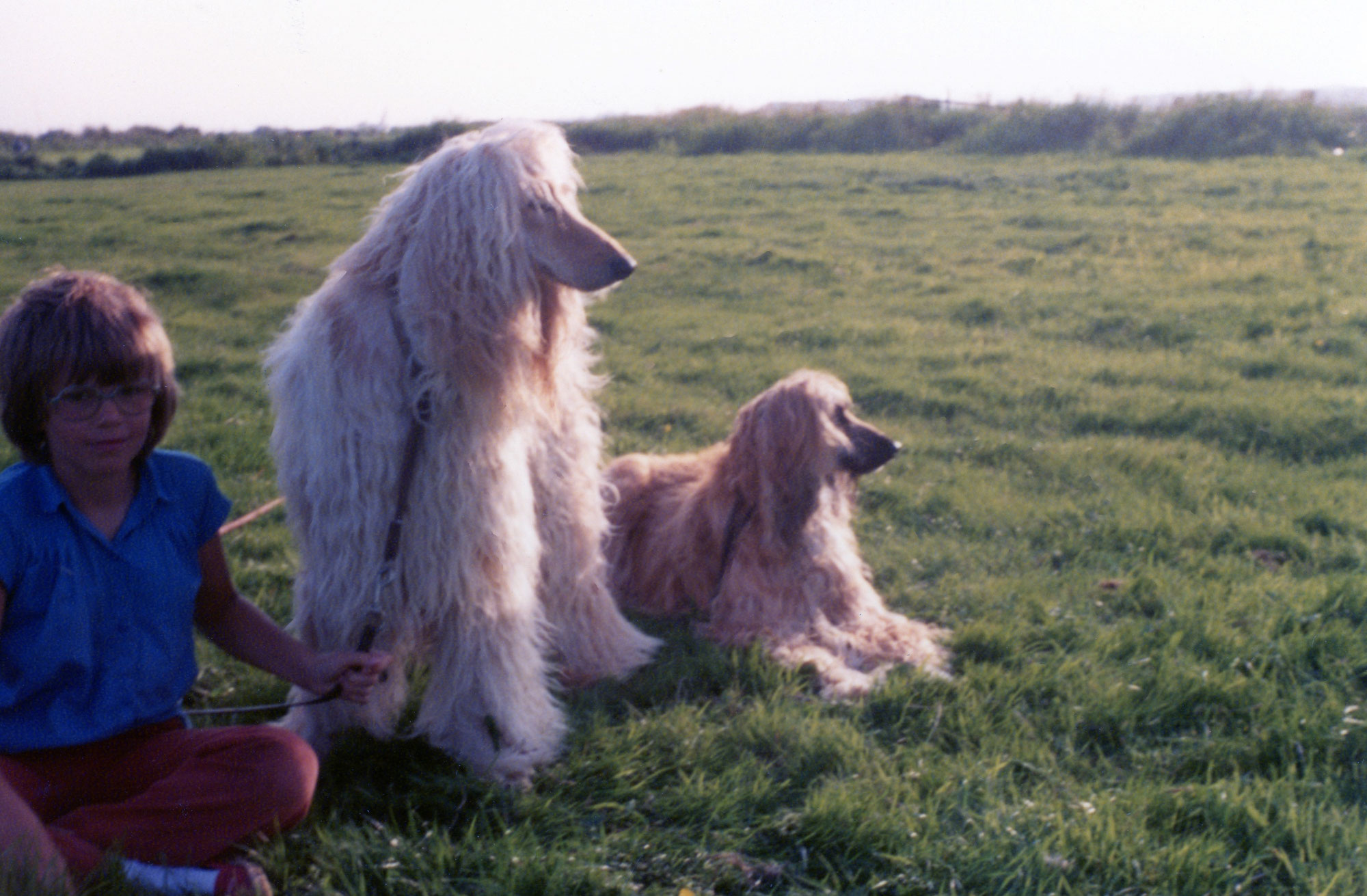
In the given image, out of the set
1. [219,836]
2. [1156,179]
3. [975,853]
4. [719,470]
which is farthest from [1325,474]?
[1156,179]

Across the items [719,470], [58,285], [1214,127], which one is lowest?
[719,470]

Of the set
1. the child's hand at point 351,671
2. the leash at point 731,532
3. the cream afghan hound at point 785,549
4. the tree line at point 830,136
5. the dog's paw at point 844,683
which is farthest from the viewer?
the tree line at point 830,136

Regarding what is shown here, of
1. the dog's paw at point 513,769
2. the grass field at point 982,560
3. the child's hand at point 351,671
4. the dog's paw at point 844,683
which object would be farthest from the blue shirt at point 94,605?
the dog's paw at point 844,683

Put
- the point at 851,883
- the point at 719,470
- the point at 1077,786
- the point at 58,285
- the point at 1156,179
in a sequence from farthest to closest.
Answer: the point at 1156,179, the point at 719,470, the point at 1077,786, the point at 851,883, the point at 58,285

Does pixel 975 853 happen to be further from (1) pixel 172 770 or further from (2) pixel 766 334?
(2) pixel 766 334

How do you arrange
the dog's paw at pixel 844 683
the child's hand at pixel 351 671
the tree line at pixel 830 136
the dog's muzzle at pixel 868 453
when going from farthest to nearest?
the tree line at pixel 830 136 → the dog's muzzle at pixel 868 453 → the dog's paw at pixel 844 683 → the child's hand at pixel 351 671

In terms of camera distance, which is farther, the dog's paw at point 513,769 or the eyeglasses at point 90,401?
the dog's paw at point 513,769

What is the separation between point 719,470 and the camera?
5.09 m

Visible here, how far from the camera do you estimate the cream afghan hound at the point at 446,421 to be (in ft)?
10.6

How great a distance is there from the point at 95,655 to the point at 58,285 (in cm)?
95

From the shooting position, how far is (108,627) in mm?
2844

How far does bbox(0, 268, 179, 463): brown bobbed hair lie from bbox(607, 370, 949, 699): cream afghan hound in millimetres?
2398

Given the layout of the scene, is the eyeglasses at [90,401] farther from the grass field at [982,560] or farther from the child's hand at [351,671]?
the grass field at [982,560]

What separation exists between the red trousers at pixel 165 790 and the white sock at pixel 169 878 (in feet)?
0.20
